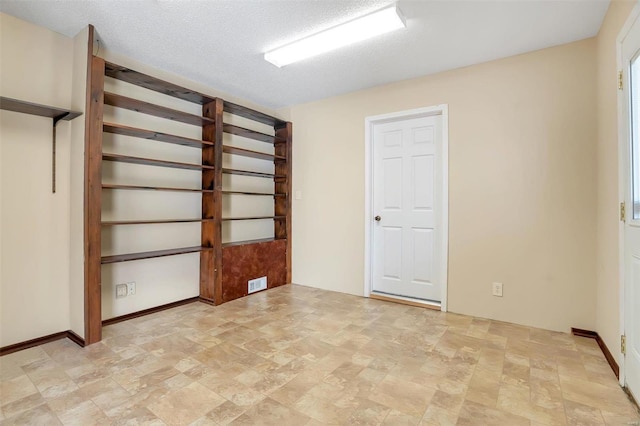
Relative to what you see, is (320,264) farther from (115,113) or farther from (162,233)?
(115,113)

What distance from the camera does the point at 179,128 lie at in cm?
330

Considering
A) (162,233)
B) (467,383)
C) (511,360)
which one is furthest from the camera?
(162,233)

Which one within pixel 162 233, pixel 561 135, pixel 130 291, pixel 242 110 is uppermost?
pixel 242 110

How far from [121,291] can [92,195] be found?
101 cm

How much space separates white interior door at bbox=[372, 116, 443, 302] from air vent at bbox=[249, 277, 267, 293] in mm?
1379

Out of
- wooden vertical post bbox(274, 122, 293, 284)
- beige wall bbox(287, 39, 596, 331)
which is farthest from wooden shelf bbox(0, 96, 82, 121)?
beige wall bbox(287, 39, 596, 331)

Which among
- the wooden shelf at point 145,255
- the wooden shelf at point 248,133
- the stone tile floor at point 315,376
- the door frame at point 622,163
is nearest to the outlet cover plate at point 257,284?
the wooden shelf at point 145,255

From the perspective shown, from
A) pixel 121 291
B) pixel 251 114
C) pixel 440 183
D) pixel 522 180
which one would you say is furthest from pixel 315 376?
pixel 251 114

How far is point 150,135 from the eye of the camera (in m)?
2.91

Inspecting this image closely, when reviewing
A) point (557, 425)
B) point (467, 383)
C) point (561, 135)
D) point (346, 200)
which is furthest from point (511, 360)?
point (346, 200)

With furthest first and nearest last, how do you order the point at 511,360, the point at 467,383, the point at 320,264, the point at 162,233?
the point at 320,264
the point at 162,233
the point at 511,360
the point at 467,383

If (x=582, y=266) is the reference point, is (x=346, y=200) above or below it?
above

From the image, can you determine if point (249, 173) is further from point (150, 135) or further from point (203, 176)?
point (150, 135)

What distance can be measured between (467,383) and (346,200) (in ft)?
7.80
